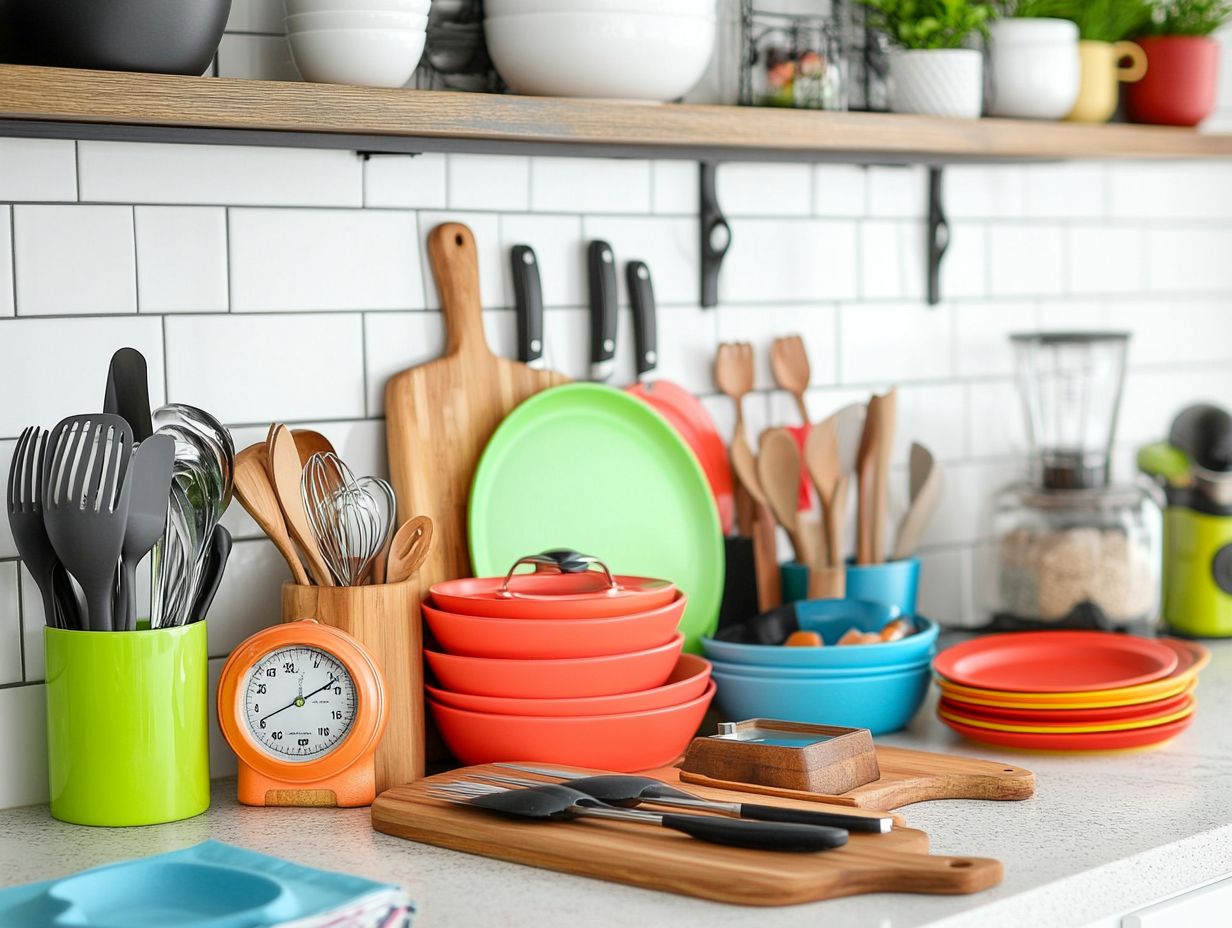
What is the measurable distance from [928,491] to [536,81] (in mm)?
712

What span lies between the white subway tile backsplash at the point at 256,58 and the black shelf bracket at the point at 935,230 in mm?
877

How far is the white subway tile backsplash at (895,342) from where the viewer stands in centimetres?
198

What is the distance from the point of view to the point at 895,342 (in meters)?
2.03

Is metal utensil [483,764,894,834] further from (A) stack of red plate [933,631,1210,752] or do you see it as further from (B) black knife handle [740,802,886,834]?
(A) stack of red plate [933,631,1210,752]

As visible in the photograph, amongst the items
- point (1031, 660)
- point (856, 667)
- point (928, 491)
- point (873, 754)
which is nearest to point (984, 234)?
point (928, 491)

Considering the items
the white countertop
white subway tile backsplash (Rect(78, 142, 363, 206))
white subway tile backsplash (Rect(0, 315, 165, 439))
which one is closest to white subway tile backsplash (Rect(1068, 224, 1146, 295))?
the white countertop

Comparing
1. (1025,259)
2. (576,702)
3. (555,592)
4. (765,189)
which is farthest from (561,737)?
(1025,259)

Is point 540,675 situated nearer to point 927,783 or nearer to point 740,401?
point 927,783

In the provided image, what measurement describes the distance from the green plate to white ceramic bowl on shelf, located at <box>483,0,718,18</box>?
0.39 m

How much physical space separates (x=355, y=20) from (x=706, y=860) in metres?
0.76

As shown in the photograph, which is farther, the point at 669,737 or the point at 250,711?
the point at 669,737

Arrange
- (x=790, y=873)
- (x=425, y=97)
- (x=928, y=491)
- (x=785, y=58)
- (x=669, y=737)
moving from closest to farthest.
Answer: (x=790, y=873)
(x=425, y=97)
(x=669, y=737)
(x=785, y=58)
(x=928, y=491)

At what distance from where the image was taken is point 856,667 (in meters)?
1.59

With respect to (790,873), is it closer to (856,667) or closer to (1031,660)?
(856,667)
